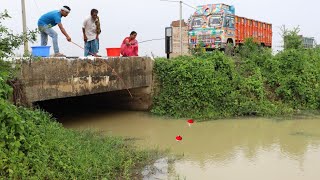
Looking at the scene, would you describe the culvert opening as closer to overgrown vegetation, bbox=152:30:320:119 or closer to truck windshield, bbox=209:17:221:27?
overgrown vegetation, bbox=152:30:320:119

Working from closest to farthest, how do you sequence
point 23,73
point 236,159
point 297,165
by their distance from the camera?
point 297,165, point 236,159, point 23,73

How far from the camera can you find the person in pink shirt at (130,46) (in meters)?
10.1

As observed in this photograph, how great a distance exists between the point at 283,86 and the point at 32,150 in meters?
7.79

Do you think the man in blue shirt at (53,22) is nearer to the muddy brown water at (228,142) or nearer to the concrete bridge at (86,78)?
the concrete bridge at (86,78)

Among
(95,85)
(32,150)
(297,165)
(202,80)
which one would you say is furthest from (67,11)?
(297,165)

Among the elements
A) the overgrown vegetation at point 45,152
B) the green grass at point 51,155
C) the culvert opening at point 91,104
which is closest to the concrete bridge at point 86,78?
the culvert opening at point 91,104

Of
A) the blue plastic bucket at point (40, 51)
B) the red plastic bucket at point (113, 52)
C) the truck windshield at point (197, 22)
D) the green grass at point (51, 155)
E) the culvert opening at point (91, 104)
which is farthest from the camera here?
the truck windshield at point (197, 22)

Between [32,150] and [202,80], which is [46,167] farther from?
[202,80]

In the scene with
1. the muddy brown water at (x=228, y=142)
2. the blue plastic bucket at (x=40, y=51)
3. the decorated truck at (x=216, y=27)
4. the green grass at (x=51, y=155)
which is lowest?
the muddy brown water at (x=228, y=142)

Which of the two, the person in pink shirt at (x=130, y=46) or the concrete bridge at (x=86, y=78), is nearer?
the concrete bridge at (x=86, y=78)

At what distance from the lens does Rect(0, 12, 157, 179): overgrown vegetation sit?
4.39 metres

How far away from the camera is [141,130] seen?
27.3 ft

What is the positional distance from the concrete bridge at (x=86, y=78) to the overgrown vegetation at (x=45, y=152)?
0.91 m

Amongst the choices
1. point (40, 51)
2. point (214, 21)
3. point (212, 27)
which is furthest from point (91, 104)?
point (214, 21)
